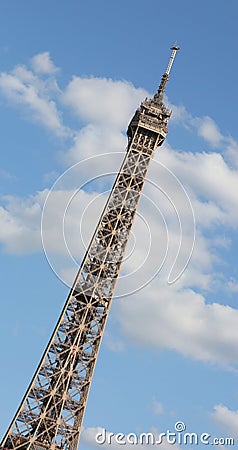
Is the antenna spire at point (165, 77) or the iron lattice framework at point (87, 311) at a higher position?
the antenna spire at point (165, 77)

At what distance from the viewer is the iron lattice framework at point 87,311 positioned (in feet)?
281

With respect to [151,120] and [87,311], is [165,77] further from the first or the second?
[87,311]

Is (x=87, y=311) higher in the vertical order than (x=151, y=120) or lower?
lower

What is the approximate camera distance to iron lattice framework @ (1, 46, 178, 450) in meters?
85.8

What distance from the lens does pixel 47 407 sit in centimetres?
8644

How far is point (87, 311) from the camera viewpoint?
304 feet

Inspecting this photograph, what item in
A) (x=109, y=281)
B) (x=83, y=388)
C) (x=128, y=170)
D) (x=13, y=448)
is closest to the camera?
(x=13, y=448)

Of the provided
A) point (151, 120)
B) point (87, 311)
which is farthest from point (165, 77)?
point (87, 311)

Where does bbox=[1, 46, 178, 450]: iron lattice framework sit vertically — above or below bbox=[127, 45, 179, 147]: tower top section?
below

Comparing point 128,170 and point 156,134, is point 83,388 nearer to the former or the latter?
point 128,170

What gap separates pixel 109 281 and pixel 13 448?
25.7m

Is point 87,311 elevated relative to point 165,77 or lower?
lower

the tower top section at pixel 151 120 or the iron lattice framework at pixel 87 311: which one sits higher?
the tower top section at pixel 151 120

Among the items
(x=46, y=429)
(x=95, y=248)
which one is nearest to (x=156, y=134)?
(x=95, y=248)
